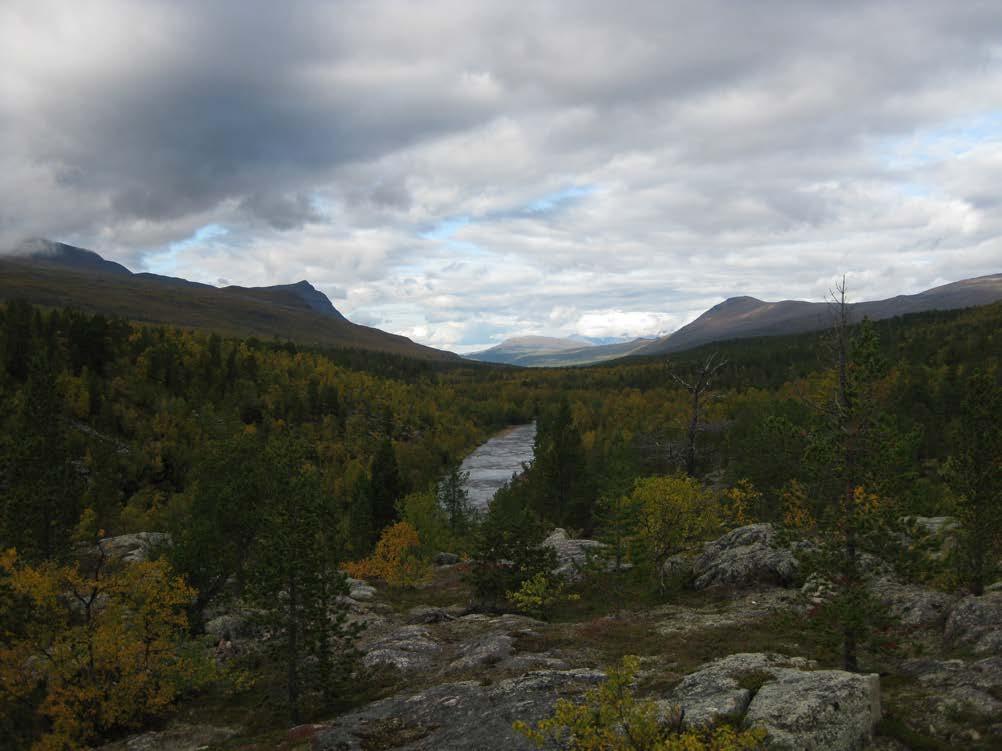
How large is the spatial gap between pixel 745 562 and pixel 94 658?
36001mm

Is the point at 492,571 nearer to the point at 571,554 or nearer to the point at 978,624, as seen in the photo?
the point at 571,554

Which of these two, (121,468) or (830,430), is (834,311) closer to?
(830,430)

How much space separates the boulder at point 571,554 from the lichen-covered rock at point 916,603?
685 inches

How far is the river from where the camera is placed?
122 m

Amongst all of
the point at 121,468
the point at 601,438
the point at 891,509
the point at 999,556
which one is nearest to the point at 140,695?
the point at 891,509

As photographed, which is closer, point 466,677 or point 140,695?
point 466,677

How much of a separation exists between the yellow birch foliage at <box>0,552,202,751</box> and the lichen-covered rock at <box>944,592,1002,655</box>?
33993 millimetres

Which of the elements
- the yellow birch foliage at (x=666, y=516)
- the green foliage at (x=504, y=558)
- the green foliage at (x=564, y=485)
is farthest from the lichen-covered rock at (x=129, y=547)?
the green foliage at (x=564, y=485)

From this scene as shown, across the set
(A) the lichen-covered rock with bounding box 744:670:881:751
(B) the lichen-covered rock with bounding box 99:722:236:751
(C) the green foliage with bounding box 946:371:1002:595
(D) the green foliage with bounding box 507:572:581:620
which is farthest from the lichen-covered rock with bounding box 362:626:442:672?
(C) the green foliage with bounding box 946:371:1002:595

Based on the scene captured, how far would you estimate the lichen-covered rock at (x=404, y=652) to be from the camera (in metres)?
28.8

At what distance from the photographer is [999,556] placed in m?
29.0

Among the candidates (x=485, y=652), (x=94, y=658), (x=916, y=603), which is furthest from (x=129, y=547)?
(x=916, y=603)

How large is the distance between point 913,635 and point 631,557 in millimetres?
15574

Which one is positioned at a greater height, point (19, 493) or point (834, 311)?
point (834, 311)
